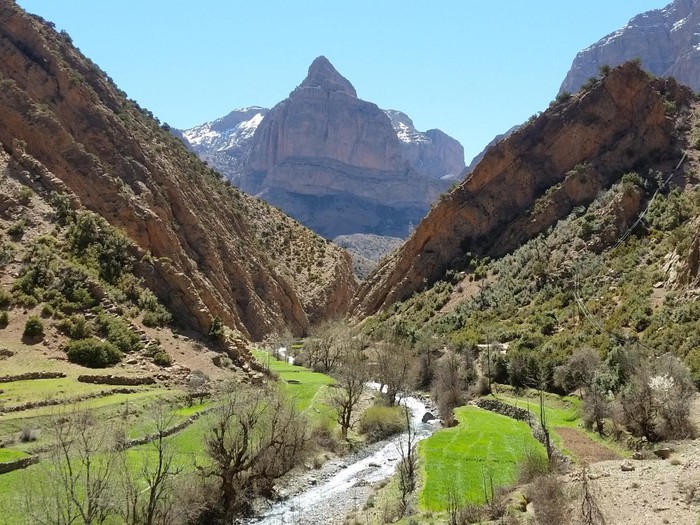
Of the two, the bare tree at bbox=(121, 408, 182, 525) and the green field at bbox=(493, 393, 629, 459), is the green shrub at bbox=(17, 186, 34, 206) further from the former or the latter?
the green field at bbox=(493, 393, 629, 459)

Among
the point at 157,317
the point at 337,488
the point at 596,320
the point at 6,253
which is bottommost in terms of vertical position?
the point at 337,488

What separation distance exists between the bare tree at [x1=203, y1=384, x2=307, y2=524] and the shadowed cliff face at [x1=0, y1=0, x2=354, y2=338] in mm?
23410

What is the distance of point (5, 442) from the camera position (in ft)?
75.4

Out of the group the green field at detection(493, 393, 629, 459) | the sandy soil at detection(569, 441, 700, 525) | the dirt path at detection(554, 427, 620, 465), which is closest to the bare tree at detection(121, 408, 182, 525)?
the sandy soil at detection(569, 441, 700, 525)

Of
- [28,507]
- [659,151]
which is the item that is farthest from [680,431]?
[659,151]

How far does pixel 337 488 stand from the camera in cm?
3003

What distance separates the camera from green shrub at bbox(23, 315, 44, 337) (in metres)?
36.2

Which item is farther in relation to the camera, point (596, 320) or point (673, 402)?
point (596, 320)

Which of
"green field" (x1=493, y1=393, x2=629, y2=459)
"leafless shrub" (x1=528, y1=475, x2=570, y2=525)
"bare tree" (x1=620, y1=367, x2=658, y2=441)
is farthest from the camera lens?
"green field" (x1=493, y1=393, x2=629, y2=459)

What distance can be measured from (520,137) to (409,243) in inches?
933

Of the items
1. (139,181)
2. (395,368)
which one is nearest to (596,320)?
(395,368)

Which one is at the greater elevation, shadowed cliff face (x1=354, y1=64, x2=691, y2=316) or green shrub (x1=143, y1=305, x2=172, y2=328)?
shadowed cliff face (x1=354, y1=64, x2=691, y2=316)

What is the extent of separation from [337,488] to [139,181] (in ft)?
152

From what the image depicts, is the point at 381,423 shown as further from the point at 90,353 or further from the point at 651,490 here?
the point at 651,490
